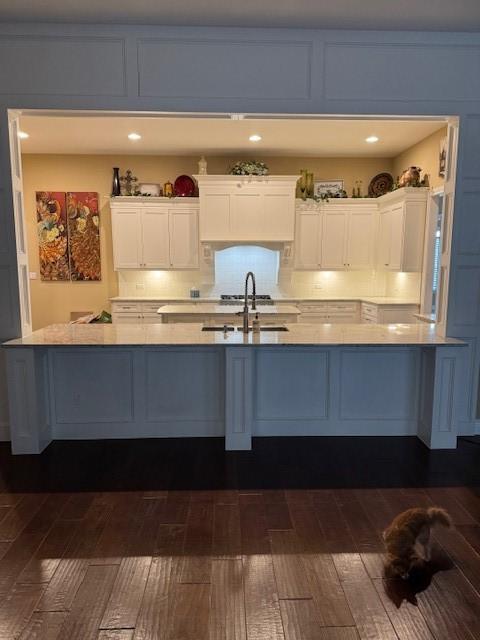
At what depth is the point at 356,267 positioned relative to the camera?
6.23 m

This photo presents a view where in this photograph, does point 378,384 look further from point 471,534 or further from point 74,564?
point 74,564

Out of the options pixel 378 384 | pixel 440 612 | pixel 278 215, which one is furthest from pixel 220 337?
pixel 278 215

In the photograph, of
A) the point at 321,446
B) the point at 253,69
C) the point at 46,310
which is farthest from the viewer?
the point at 46,310

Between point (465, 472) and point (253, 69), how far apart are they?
318cm

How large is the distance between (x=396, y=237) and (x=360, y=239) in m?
0.79

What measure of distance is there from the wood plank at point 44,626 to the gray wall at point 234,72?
2343mm

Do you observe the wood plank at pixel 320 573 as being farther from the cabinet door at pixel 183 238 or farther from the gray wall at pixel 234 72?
the cabinet door at pixel 183 238

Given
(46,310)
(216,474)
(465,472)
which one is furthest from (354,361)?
(46,310)

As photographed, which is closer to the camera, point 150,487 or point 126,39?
point 150,487

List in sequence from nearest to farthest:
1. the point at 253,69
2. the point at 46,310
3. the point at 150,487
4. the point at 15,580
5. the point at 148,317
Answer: the point at 15,580, the point at 150,487, the point at 253,69, the point at 148,317, the point at 46,310

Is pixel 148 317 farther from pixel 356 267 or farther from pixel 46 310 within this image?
pixel 356 267

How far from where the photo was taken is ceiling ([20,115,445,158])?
4.73m

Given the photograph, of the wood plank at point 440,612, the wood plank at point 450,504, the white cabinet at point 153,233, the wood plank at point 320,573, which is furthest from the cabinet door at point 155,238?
the wood plank at point 440,612

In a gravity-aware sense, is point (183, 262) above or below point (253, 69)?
below
